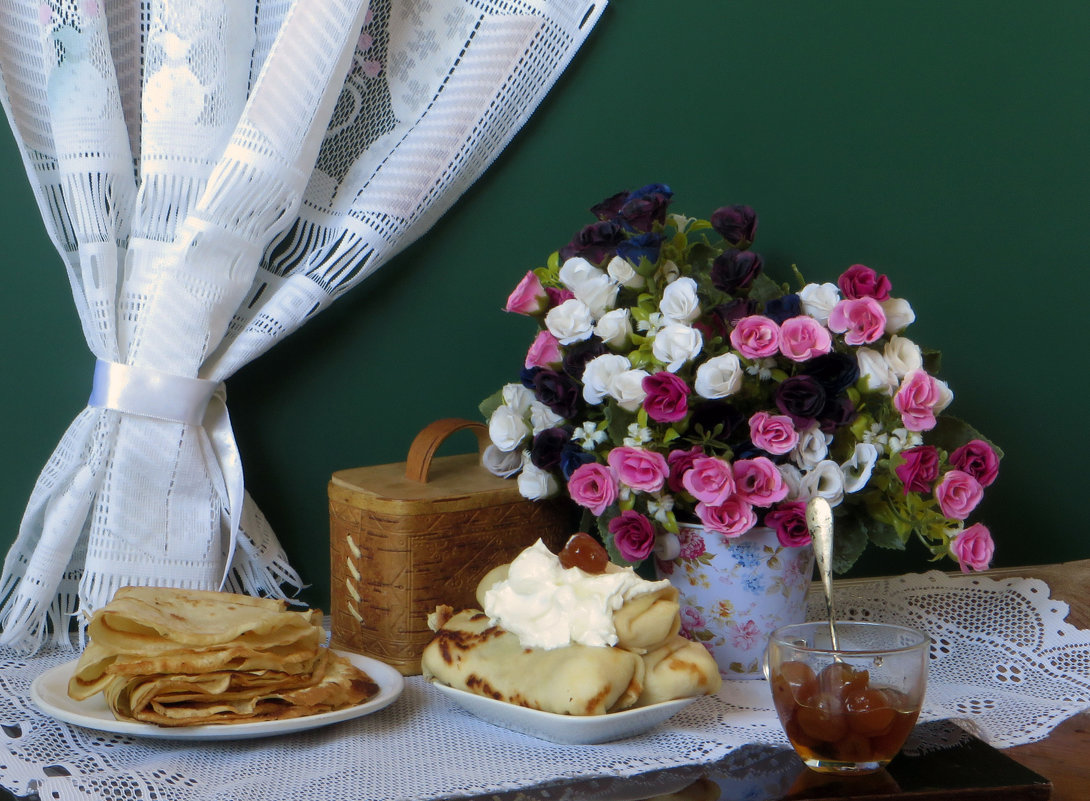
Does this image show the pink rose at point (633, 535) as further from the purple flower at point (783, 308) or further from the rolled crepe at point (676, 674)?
the purple flower at point (783, 308)

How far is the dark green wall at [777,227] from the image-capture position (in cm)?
123

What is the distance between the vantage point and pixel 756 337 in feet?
3.22

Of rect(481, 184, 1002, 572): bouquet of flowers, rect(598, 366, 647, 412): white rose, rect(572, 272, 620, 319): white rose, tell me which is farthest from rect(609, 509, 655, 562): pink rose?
rect(572, 272, 620, 319): white rose

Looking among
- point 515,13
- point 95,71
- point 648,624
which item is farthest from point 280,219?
point 648,624

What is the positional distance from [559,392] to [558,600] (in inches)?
9.6

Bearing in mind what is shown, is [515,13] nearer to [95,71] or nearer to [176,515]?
[95,71]

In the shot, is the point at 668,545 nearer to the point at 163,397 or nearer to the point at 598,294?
the point at 598,294

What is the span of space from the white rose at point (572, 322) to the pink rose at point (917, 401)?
303 mm

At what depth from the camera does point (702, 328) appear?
1.04 metres

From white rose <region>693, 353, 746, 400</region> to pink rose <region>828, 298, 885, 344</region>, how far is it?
0.38ft

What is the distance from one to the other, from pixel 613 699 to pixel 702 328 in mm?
387

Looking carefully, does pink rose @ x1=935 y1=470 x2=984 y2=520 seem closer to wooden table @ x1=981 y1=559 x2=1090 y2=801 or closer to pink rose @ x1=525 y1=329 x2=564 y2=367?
wooden table @ x1=981 y1=559 x2=1090 y2=801

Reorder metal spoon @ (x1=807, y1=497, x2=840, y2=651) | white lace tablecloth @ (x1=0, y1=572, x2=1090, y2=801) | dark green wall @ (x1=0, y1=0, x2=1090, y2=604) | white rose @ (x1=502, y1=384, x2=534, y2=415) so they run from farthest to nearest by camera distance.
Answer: dark green wall @ (x1=0, y1=0, x2=1090, y2=604), white rose @ (x1=502, y1=384, x2=534, y2=415), metal spoon @ (x1=807, y1=497, x2=840, y2=651), white lace tablecloth @ (x1=0, y1=572, x2=1090, y2=801)

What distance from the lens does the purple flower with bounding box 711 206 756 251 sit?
1.09 meters
